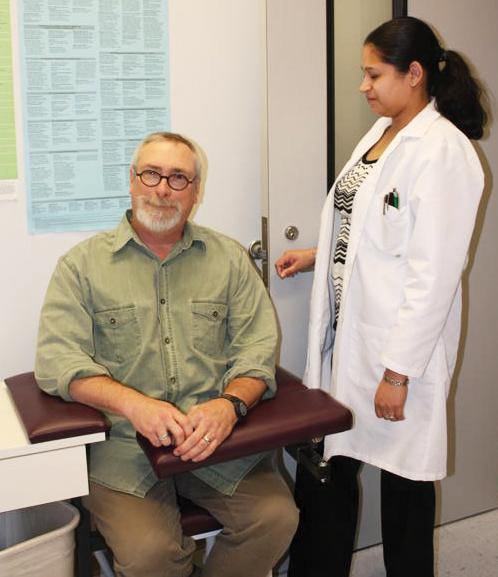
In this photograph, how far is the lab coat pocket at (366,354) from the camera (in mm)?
1817

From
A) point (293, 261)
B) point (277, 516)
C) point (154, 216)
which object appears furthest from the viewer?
point (293, 261)

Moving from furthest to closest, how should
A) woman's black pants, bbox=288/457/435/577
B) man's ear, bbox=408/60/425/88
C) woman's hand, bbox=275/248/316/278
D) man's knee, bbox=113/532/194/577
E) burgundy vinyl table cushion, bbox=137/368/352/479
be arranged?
woman's hand, bbox=275/248/316/278
woman's black pants, bbox=288/457/435/577
man's ear, bbox=408/60/425/88
man's knee, bbox=113/532/194/577
burgundy vinyl table cushion, bbox=137/368/352/479

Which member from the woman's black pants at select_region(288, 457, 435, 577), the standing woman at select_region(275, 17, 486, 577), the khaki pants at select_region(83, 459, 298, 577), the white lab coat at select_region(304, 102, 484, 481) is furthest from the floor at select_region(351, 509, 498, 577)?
the khaki pants at select_region(83, 459, 298, 577)

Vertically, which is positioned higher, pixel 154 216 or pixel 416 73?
pixel 416 73

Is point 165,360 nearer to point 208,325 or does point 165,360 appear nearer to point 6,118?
point 208,325

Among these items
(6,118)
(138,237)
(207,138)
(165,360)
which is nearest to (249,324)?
(165,360)

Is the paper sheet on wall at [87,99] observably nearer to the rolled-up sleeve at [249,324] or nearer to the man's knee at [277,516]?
the rolled-up sleeve at [249,324]

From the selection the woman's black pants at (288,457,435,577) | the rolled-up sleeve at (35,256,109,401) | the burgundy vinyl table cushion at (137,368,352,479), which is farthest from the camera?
the woman's black pants at (288,457,435,577)

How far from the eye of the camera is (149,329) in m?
1.79

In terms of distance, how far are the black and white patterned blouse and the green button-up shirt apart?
213 mm

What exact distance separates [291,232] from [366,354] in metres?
0.48

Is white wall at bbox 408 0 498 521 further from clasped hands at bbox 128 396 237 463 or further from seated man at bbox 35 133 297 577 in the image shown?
clasped hands at bbox 128 396 237 463

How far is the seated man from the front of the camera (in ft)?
5.36

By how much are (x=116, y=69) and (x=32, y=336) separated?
767mm
